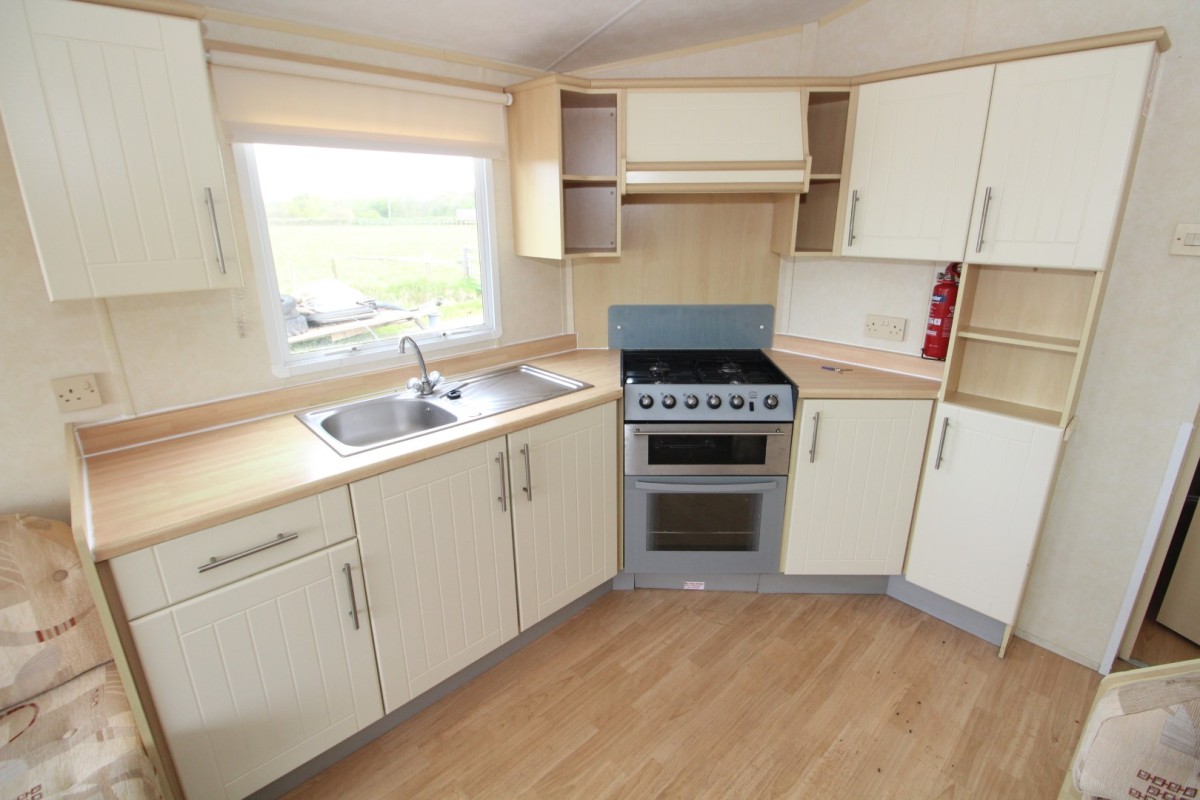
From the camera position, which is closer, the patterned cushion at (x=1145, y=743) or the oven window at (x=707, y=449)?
the patterned cushion at (x=1145, y=743)

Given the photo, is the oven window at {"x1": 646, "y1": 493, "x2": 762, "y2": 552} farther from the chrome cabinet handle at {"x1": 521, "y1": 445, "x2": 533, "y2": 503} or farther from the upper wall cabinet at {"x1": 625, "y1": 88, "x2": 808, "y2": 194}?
the upper wall cabinet at {"x1": 625, "y1": 88, "x2": 808, "y2": 194}

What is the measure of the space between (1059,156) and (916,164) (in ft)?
1.32

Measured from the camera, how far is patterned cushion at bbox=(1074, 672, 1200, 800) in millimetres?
Result: 1038

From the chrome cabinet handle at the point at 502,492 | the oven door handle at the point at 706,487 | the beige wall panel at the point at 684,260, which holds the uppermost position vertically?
the beige wall panel at the point at 684,260

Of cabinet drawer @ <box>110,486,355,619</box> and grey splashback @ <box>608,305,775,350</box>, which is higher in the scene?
grey splashback @ <box>608,305,775,350</box>

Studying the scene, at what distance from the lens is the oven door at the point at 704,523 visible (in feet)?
7.37

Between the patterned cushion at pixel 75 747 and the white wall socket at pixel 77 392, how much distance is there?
715 millimetres

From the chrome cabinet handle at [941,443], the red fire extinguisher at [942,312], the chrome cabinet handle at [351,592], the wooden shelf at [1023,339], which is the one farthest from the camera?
the red fire extinguisher at [942,312]

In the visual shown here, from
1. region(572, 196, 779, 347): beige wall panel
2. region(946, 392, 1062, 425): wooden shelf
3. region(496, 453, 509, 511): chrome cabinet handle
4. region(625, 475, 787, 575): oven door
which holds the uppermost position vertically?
region(572, 196, 779, 347): beige wall panel

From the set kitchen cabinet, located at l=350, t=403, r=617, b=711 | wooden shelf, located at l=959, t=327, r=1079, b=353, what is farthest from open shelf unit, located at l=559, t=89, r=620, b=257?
wooden shelf, located at l=959, t=327, r=1079, b=353

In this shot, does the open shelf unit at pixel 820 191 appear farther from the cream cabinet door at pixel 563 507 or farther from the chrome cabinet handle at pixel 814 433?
the cream cabinet door at pixel 563 507

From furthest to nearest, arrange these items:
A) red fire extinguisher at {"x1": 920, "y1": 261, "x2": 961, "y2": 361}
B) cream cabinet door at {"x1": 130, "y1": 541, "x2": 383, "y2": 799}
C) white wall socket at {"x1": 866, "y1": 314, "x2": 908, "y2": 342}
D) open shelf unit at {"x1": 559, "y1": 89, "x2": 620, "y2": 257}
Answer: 1. white wall socket at {"x1": 866, "y1": 314, "x2": 908, "y2": 342}
2. open shelf unit at {"x1": 559, "y1": 89, "x2": 620, "y2": 257}
3. red fire extinguisher at {"x1": 920, "y1": 261, "x2": 961, "y2": 361}
4. cream cabinet door at {"x1": 130, "y1": 541, "x2": 383, "y2": 799}

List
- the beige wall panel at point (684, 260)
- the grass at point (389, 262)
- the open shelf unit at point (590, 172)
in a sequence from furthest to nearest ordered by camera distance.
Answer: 1. the beige wall panel at point (684, 260)
2. the open shelf unit at point (590, 172)
3. the grass at point (389, 262)

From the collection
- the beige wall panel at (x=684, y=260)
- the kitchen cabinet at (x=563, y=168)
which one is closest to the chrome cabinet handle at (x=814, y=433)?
the beige wall panel at (x=684, y=260)
